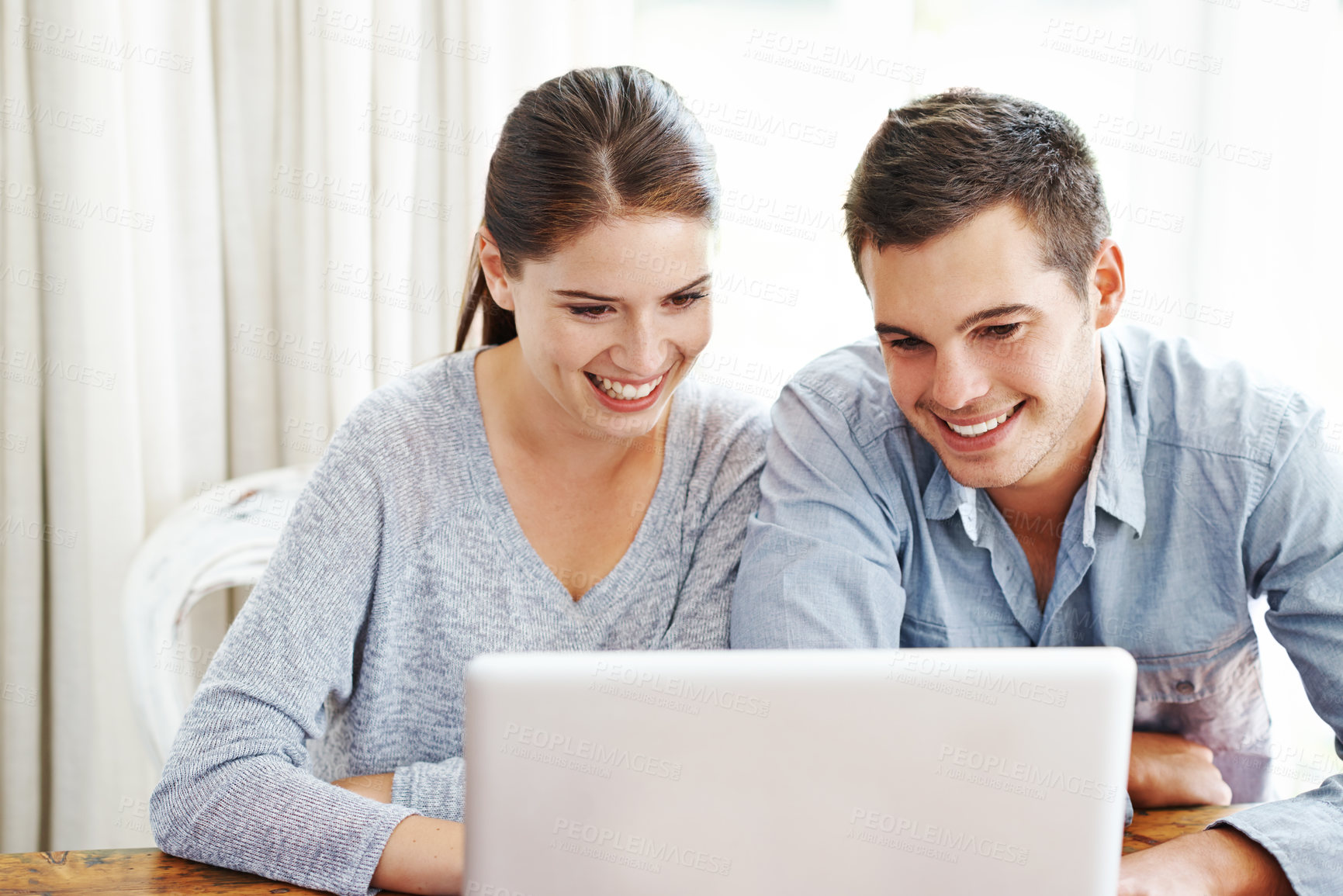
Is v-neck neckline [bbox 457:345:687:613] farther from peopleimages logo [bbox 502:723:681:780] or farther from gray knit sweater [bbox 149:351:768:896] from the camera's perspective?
peopleimages logo [bbox 502:723:681:780]

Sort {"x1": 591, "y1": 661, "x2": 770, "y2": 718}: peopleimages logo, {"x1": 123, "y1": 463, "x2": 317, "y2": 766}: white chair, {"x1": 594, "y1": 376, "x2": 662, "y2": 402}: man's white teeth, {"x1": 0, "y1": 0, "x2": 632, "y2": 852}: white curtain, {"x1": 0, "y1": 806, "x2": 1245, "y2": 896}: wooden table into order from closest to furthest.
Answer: {"x1": 591, "y1": 661, "x2": 770, "y2": 718}: peopleimages logo → {"x1": 0, "y1": 806, "x2": 1245, "y2": 896}: wooden table → {"x1": 594, "y1": 376, "x2": 662, "y2": 402}: man's white teeth → {"x1": 123, "y1": 463, "x2": 317, "y2": 766}: white chair → {"x1": 0, "y1": 0, "x2": 632, "y2": 852}: white curtain

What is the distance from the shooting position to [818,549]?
1189 millimetres

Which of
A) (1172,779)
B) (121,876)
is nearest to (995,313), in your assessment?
(1172,779)

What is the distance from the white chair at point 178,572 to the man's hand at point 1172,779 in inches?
50.9

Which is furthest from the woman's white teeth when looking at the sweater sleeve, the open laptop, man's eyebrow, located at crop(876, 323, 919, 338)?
the sweater sleeve

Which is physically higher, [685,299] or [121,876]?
[685,299]

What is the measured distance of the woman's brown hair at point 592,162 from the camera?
119 centimetres

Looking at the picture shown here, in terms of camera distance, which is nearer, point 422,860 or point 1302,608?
point 422,860

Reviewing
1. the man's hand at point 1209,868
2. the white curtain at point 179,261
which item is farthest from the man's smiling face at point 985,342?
the white curtain at point 179,261

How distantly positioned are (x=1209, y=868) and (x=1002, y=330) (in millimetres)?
564

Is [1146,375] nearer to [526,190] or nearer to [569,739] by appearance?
[526,190]

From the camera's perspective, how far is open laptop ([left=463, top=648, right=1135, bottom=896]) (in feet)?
2.15

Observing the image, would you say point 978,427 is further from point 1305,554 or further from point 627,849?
point 627,849

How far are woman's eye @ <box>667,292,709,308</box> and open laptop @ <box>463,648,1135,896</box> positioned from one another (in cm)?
65
